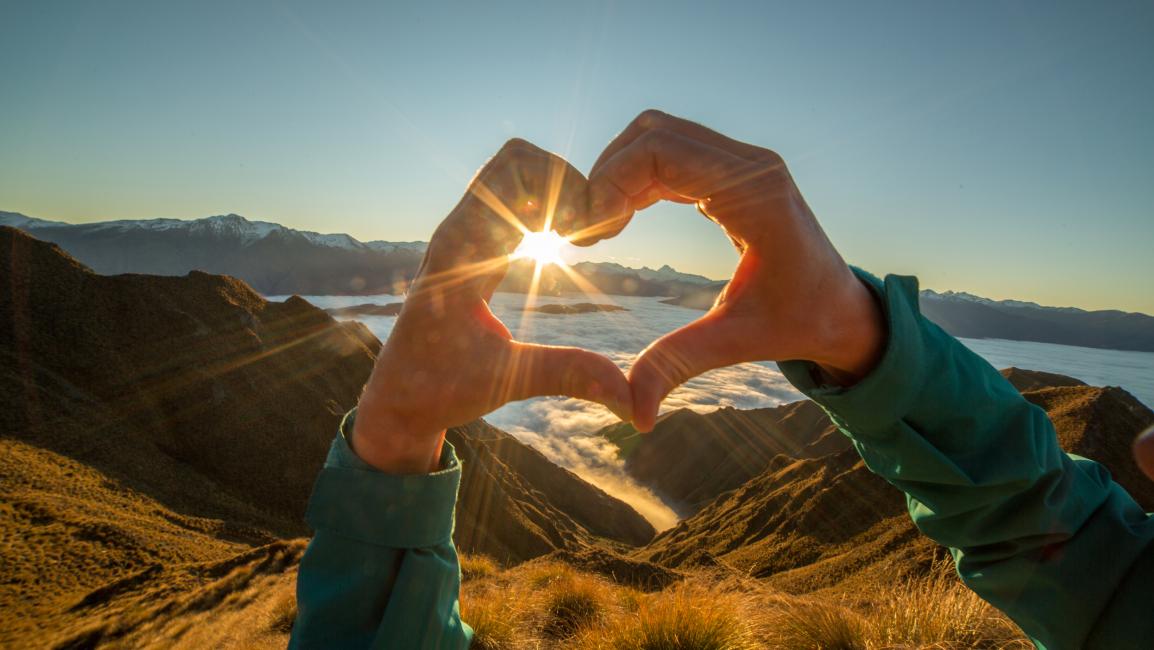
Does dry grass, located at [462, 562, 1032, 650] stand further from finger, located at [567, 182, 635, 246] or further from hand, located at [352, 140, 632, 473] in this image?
finger, located at [567, 182, 635, 246]

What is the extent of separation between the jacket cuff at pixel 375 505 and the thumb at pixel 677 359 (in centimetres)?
57

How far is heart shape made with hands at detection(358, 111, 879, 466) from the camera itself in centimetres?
123

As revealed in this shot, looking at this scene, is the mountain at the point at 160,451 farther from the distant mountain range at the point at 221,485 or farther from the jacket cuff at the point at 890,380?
the jacket cuff at the point at 890,380

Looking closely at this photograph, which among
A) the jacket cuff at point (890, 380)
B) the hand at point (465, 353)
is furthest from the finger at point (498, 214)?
the jacket cuff at point (890, 380)

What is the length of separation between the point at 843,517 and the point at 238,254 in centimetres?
17925

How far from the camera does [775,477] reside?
26312 mm

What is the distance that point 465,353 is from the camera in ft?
4.36

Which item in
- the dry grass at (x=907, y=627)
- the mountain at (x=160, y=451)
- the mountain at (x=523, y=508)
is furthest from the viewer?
the mountain at (x=523, y=508)

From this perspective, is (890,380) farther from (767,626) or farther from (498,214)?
(767,626)

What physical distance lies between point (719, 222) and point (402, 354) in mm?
934

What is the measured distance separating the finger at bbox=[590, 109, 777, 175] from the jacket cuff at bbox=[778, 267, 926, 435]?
0.51 m

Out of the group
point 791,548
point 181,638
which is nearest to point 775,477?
point 791,548

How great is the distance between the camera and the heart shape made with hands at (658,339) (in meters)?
1.23

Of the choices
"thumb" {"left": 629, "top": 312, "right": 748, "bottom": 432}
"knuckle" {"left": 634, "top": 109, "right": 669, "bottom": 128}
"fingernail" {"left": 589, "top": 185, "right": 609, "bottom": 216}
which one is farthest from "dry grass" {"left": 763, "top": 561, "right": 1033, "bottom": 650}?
"knuckle" {"left": 634, "top": 109, "right": 669, "bottom": 128}
